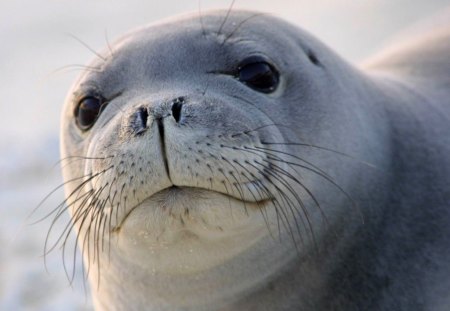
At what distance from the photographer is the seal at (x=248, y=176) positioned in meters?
2.63

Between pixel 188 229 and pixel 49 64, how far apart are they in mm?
6189

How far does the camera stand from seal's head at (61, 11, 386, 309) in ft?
8.57

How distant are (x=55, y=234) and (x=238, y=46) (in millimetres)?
2779

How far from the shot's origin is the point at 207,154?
2.58 meters

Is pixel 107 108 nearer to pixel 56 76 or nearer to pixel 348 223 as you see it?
pixel 348 223

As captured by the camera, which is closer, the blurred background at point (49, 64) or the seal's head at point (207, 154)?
the seal's head at point (207, 154)

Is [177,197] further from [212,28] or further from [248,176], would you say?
[212,28]

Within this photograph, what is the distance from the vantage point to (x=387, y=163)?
10.8 ft

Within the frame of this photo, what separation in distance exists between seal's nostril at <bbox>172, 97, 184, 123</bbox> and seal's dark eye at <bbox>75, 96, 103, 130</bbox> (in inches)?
21.9

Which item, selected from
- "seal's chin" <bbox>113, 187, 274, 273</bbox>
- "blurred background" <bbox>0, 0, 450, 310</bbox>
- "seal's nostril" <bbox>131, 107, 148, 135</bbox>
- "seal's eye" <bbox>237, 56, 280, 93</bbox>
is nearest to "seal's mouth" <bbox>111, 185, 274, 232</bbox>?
"seal's chin" <bbox>113, 187, 274, 273</bbox>

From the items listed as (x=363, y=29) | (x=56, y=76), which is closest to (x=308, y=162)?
(x=363, y=29)

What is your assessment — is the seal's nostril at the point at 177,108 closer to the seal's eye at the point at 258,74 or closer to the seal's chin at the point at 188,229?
the seal's chin at the point at 188,229

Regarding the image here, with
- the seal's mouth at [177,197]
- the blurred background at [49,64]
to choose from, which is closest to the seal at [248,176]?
the seal's mouth at [177,197]

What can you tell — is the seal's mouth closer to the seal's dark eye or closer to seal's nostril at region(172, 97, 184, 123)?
seal's nostril at region(172, 97, 184, 123)
